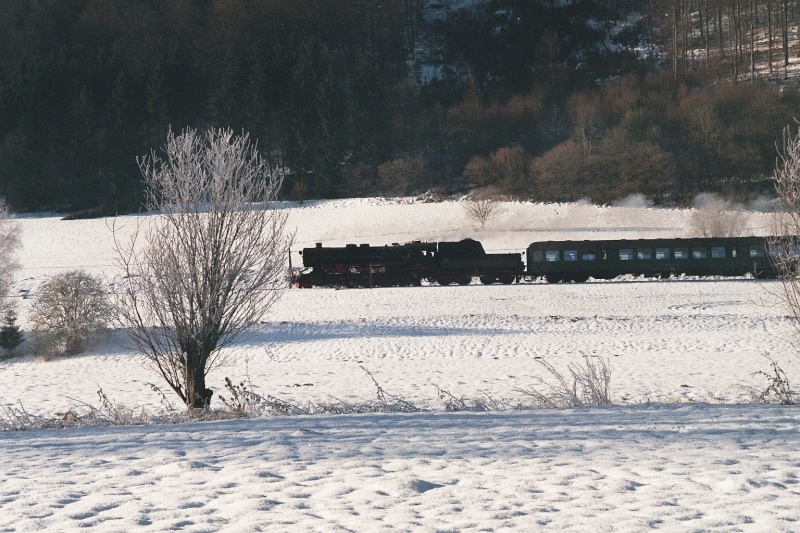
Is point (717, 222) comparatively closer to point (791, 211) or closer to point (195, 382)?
point (791, 211)

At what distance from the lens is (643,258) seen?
137 feet

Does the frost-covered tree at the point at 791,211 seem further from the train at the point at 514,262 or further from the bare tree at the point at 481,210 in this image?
the bare tree at the point at 481,210

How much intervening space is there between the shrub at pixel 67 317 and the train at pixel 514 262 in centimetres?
1467

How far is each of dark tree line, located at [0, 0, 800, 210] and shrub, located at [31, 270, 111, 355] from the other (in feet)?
139

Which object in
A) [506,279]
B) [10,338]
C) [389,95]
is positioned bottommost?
[10,338]

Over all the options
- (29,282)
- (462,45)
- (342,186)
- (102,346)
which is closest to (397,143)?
(342,186)

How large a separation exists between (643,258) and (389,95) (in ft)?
166

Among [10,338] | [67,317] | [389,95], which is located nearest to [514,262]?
A: [67,317]

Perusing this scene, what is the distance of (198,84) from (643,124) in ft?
149

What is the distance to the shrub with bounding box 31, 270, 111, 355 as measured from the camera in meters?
26.8

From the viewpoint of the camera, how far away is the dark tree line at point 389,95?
64438mm

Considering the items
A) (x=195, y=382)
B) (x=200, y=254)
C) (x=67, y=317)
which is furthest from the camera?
(x=67, y=317)

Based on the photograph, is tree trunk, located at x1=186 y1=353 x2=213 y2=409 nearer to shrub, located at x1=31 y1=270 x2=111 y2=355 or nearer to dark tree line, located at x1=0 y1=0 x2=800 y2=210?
shrub, located at x1=31 y1=270 x2=111 y2=355

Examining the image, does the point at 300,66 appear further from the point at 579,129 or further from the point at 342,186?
the point at 579,129
